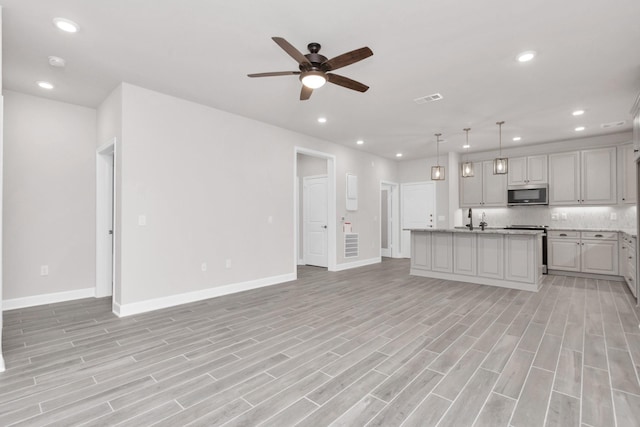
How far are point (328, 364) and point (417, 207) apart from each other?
698 centimetres

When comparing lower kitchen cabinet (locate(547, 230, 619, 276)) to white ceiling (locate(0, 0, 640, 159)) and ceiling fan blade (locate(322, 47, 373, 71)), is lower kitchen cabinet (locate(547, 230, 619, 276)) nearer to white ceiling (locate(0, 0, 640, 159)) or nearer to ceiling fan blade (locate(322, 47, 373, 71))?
white ceiling (locate(0, 0, 640, 159))

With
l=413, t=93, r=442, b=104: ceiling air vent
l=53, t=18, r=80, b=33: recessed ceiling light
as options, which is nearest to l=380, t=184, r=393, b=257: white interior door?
l=413, t=93, r=442, b=104: ceiling air vent

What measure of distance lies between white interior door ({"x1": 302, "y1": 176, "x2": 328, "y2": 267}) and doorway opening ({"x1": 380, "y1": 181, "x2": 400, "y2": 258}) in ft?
7.44

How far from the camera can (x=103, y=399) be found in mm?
2102

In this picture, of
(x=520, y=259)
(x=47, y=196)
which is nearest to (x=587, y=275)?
(x=520, y=259)

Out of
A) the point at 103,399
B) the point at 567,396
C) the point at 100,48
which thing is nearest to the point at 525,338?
the point at 567,396

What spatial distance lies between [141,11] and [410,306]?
4.26m

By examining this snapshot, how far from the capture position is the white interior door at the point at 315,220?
7480 millimetres

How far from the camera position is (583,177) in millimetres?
6387

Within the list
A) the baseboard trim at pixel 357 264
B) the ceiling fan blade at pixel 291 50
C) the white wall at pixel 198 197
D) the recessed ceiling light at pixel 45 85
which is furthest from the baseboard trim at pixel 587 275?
the recessed ceiling light at pixel 45 85

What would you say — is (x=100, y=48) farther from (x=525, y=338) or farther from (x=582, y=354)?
(x=582, y=354)

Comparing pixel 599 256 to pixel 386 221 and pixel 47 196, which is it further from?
pixel 47 196

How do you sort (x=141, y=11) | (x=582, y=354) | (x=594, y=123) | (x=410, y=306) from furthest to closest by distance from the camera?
(x=594, y=123), (x=410, y=306), (x=582, y=354), (x=141, y=11)

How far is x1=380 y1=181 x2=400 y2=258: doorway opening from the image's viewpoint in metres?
9.21
